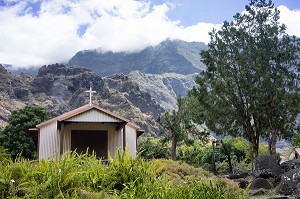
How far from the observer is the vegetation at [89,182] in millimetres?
5895

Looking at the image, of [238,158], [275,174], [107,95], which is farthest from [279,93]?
[107,95]

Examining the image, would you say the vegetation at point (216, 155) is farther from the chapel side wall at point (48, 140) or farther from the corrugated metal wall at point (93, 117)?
the corrugated metal wall at point (93, 117)

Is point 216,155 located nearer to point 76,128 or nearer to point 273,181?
point 76,128

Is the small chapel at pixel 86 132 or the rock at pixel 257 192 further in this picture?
the small chapel at pixel 86 132

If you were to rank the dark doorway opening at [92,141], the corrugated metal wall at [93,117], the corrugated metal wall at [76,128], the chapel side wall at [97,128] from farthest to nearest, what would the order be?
1. the dark doorway opening at [92,141]
2. the chapel side wall at [97,128]
3. the corrugated metal wall at [76,128]
4. the corrugated metal wall at [93,117]

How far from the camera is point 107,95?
463ft

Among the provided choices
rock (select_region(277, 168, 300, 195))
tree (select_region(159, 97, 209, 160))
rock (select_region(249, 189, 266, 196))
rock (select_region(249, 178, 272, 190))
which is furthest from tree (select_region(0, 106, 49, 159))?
rock (select_region(277, 168, 300, 195))

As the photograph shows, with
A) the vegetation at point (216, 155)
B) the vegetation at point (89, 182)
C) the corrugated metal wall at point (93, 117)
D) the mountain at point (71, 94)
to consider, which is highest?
the mountain at point (71, 94)

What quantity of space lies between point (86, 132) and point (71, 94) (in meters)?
133

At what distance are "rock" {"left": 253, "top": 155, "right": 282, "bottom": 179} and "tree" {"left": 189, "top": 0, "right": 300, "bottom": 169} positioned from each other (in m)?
7.07

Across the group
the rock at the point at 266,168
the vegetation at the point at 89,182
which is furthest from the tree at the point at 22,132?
the vegetation at the point at 89,182

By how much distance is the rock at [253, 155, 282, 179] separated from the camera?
17812mm

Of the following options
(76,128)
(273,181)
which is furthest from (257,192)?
(76,128)

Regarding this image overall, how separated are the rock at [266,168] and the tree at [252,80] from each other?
707 cm
